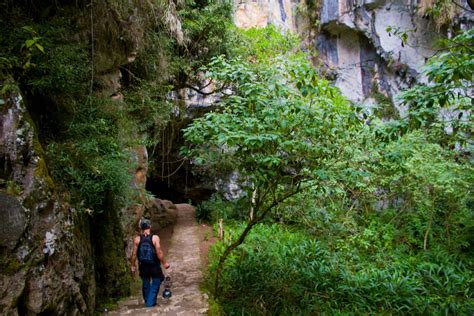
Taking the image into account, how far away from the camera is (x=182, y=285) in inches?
230

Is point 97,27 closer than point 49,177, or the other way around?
point 49,177

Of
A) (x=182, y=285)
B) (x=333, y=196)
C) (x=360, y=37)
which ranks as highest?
(x=360, y=37)

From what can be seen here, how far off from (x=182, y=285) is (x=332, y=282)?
273cm

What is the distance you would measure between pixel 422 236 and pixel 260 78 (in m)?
8.33

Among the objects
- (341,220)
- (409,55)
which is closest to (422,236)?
(341,220)

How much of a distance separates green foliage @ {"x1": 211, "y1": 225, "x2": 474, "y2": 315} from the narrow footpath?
0.53 metres

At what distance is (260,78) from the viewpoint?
15.8 ft

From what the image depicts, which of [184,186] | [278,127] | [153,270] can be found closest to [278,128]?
[278,127]

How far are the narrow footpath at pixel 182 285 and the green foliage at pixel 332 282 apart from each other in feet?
1.74

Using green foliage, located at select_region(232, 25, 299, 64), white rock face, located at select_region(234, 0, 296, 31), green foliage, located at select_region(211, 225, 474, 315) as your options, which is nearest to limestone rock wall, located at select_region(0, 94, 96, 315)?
green foliage, located at select_region(211, 225, 474, 315)

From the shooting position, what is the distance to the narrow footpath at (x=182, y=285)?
4.38m

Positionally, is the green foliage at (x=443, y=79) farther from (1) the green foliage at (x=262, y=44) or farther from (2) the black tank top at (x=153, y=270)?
(1) the green foliage at (x=262, y=44)

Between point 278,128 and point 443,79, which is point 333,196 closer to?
point 278,128

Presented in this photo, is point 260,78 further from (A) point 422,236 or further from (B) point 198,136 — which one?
(A) point 422,236
